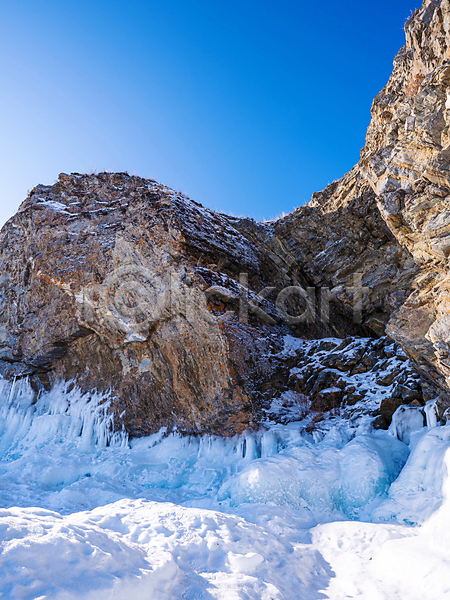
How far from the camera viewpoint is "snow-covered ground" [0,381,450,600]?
362cm

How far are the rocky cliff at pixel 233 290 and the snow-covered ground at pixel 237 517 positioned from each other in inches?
41.0

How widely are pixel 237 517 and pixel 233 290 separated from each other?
630cm

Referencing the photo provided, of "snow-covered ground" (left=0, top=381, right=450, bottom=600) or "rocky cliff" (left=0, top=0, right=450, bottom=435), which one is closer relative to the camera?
"snow-covered ground" (left=0, top=381, right=450, bottom=600)

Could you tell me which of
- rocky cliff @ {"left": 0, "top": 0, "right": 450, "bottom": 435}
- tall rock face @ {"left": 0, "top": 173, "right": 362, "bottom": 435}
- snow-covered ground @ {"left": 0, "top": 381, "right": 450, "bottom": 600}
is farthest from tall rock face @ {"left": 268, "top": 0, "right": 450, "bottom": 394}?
tall rock face @ {"left": 0, "top": 173, "right": 362, "bottom": 435}

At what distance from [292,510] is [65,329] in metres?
9.90

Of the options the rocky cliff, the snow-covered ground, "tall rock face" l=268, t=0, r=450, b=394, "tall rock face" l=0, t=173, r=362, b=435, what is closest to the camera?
the snow-covered ground

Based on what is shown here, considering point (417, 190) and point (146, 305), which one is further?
point (146, 305)

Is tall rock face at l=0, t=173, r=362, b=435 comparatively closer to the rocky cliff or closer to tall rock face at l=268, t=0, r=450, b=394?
the rocky cliff

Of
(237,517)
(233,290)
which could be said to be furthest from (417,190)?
(237,517)

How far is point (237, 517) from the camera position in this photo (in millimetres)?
6031

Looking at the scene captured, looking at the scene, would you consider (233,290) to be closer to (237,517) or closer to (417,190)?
(417,190)

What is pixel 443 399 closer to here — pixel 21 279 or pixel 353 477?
pixel 353 477

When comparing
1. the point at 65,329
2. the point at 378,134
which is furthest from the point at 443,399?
the point at 65,329

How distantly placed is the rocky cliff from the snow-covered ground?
1.04 metres
